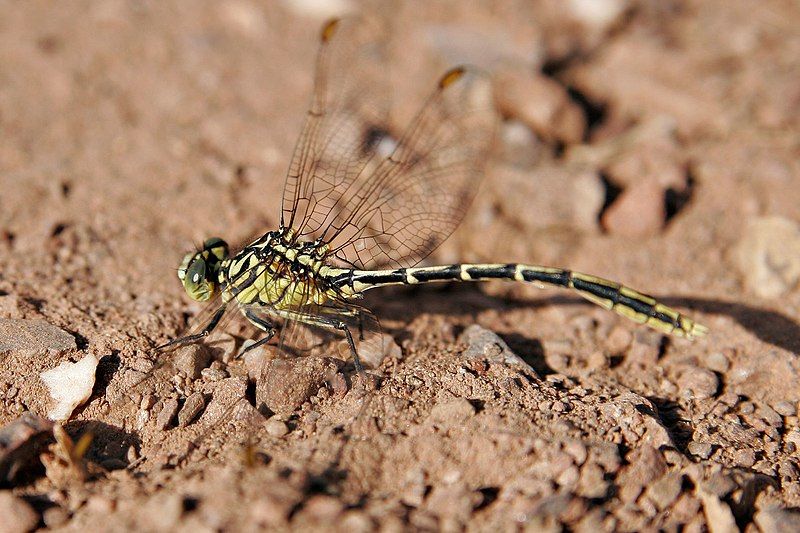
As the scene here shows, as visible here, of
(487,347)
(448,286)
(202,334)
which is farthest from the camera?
(448,286)

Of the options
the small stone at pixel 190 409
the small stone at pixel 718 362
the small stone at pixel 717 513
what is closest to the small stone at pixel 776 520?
the small stone at pixel 717 513

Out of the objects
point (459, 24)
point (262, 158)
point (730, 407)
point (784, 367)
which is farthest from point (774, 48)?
point (262, 158)

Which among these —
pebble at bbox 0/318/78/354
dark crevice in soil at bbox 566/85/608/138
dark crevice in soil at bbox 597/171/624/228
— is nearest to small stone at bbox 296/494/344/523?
pebble at bbox 0/318/78/354

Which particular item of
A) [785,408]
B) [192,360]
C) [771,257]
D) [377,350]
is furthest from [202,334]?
[771,257]

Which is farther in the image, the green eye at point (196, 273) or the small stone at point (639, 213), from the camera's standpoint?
the small stone at point (639, 213)

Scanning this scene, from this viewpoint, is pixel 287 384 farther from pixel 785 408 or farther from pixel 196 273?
pixel 785 408

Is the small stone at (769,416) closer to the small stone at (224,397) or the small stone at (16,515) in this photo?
the small stone at (224,397)

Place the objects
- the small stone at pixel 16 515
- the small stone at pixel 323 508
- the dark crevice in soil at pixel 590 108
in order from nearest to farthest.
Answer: the small stone at pixel 323 508
the small stone at pixel 16 515
the dark crevice in soil at pixel 590 108
